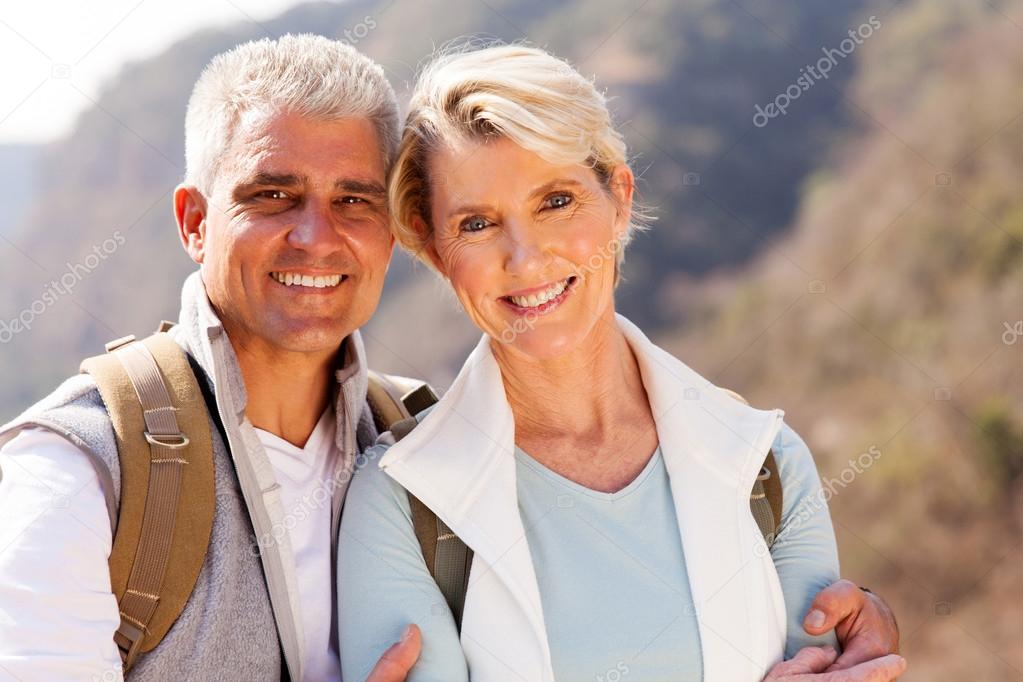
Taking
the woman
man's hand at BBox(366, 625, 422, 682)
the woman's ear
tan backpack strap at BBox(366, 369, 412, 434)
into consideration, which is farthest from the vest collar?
tan backpack strap at BBox(366, 369, 412, 434)

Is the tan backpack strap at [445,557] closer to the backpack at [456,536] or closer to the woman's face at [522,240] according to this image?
the backpack at [456,536]

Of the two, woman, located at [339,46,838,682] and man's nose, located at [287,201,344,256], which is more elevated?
man's nose, located at [287,201,344,256]

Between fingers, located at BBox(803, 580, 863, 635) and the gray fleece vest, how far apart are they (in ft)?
3.86

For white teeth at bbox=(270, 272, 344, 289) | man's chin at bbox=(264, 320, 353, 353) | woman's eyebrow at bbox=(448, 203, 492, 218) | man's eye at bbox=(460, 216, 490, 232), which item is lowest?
man's chin at bbox=(264, 320, 353, 353)

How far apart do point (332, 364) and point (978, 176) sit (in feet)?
44.1

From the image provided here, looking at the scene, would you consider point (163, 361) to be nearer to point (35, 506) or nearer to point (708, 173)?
point (35, 506)

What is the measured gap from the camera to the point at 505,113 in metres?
2.38

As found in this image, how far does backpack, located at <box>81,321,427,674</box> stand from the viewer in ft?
7.29

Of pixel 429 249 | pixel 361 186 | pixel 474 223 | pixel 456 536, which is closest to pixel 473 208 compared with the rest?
pixel 474 223

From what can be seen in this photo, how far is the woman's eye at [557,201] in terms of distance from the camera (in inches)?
97.3

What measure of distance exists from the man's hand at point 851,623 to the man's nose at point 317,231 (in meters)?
1.46

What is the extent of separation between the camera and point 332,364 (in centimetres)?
290

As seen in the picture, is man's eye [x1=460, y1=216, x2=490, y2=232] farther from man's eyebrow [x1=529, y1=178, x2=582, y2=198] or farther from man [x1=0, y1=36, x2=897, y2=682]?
man [x1=0, y1=36, x2=897, y2=682]

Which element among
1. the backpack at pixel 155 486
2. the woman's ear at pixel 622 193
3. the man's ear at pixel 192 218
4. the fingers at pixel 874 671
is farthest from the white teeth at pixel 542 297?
the fingers at pixel 874 671
